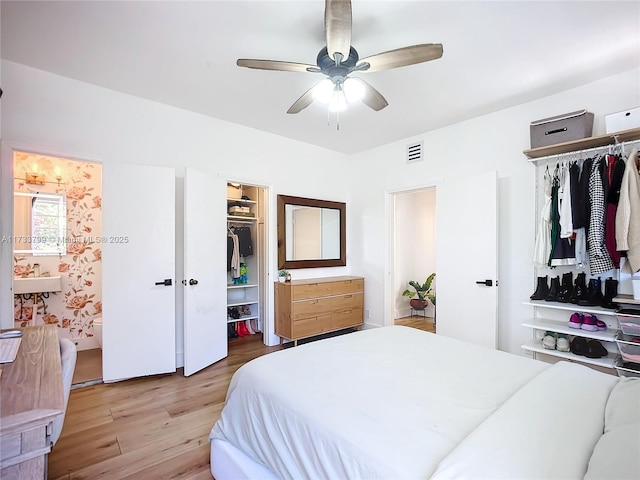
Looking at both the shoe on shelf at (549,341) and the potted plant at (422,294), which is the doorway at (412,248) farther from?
the shoe on shelf at (549,341)

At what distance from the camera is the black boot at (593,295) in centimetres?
253

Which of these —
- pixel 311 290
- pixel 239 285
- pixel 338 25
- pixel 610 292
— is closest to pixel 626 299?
pixel 610 292

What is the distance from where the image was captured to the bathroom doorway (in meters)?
3.55

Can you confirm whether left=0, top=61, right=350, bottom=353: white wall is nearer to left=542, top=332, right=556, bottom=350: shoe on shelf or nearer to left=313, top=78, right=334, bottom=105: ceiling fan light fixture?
left=313, top=78, right=334, bottom=105: ceiling fan light fixture

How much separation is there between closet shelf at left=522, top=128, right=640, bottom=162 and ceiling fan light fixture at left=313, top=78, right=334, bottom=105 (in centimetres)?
196

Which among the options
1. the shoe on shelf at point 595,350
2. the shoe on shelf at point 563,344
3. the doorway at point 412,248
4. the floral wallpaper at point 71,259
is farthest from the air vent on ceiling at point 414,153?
the floral wallpaper at point 71,259

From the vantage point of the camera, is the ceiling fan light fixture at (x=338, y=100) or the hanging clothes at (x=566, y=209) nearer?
the ceiling fan light fixture at (x=338, y=100)

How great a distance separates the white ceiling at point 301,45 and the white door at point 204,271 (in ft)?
2.92

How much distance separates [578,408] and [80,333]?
15.4ft

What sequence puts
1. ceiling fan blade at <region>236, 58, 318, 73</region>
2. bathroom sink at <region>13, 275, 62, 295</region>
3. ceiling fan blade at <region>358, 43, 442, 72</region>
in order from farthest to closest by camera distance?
bathroom sink at <region>13, 275, 62, 295</region> → ceiling fan blade at <region>236, 58, 318, 73</region> → ceiling fan blade at <region>358, 43, 442, 72</region>

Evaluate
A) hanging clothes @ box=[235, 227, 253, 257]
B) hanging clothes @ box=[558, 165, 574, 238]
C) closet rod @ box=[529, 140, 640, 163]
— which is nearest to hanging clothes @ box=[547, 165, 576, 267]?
hanging clothes @ box=[558, 165, 574, 238]

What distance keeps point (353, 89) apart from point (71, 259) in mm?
3812

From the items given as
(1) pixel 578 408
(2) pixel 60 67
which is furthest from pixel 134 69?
(1) pixel 578 408

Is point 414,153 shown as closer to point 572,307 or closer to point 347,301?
point 347,301
